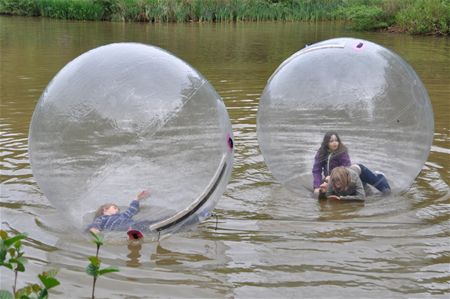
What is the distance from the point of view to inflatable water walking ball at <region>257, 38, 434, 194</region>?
587 centimetres

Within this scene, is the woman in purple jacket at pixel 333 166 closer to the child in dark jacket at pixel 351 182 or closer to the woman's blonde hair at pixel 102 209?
the child in dark jacket at pixel 351 182

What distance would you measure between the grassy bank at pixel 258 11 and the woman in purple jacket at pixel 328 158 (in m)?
17.6

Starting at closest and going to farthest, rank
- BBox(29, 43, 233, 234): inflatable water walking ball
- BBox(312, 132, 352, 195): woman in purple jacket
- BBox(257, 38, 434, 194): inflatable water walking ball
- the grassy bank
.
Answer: BBox(29, 43, 233, 234): inflatable water walking ball
BBox(257, 38, 434, 194): inflatable water walking ball
BBox(312, 132, 352, 195): woman in purple jacket
the grassy bank

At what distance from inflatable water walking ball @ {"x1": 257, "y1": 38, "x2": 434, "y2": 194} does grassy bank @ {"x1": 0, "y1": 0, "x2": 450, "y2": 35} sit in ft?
57.3

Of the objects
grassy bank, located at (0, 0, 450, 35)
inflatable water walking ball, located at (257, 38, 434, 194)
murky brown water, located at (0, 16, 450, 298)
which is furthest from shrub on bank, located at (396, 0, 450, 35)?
inflatable water walking ball, located at (257, 38, 434, 194)

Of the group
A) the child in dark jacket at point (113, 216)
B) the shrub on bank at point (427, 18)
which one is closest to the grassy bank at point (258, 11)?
the shrub on bank at point (427, 18)

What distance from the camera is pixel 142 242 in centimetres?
497

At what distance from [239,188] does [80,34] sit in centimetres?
A: 1661

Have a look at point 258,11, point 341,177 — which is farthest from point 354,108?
point 258,11

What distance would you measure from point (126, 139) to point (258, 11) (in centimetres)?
2363

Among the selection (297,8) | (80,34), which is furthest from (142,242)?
(297,8)

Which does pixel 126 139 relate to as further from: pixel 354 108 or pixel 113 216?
pixel 354 108

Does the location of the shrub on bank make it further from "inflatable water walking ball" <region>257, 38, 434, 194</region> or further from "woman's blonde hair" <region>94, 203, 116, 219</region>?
"woman's blonde hair" <region>94, 203, 116, 219</region>

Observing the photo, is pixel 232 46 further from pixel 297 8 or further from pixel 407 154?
pixel 407 154
